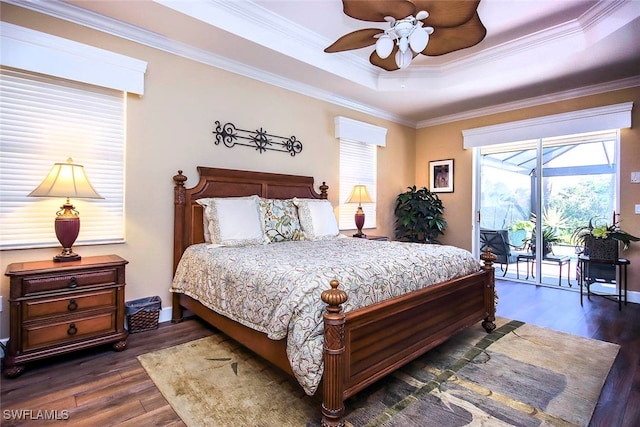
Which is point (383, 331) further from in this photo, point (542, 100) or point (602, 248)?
point (542, 100)

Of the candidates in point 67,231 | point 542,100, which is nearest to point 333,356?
point 67,231

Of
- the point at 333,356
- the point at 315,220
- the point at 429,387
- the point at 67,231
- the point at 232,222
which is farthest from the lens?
the point at 315,220

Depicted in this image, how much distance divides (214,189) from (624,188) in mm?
4992

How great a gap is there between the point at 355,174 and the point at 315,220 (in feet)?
5.39

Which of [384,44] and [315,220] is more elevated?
[384,44]

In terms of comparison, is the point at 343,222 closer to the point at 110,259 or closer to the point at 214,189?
the point at 214,189

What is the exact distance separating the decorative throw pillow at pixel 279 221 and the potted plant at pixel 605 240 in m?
3.57

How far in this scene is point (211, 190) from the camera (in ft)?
11.1

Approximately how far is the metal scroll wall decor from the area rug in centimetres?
211

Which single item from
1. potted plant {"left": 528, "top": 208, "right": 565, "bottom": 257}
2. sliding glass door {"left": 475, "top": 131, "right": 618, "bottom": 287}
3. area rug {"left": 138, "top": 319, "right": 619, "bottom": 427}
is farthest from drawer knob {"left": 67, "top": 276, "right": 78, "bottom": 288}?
potted plant {"left": 528, "top": 208, "right": 565, "bottom": 257}

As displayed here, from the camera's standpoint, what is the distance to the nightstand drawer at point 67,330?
6.99ft

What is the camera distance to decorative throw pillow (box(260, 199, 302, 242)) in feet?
10.9

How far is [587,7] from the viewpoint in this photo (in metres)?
2.90

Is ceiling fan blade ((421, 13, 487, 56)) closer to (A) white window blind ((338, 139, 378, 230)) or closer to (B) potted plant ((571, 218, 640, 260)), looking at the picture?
(A) white window blind ((338, 139, 378, 230))
